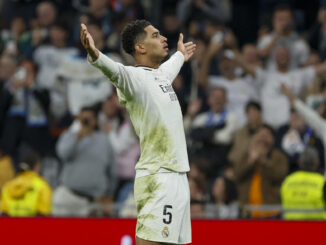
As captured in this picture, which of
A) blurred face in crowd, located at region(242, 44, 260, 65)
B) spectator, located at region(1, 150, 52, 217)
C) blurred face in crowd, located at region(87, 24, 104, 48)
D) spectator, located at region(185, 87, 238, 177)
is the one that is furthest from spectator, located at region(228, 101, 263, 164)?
spectator, located at region(1, 150, 52, 217)

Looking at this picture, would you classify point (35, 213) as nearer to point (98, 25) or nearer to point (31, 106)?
point (31, 106)

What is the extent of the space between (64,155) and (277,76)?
3251 mm

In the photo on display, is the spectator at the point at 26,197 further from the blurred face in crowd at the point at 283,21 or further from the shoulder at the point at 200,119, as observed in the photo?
the blurred face in crowd at the point at 283,21

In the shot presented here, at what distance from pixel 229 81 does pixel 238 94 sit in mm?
279

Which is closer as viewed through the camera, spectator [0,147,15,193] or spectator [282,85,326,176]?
spectator [282,85,326,176]

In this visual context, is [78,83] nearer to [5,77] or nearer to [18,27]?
[5,77]

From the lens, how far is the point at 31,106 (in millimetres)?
12438

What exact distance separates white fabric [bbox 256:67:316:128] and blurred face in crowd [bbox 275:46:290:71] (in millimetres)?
107

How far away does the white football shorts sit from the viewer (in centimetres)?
621

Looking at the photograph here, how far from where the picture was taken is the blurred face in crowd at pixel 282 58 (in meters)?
11.9

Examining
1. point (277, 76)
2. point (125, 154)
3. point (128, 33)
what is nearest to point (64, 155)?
point (125, 154)

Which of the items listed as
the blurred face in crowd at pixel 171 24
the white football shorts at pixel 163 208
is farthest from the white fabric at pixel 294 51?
the white football shorts at pixel 163 208

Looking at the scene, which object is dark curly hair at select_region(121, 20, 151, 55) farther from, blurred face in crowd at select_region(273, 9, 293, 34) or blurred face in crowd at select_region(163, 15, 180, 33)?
blurred face in crowd at select_region(163, 15, 180, 33)

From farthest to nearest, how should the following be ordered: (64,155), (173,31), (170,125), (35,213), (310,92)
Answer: (173,31) → (310,92) → (64,155) → (35,213) → (170,125)
